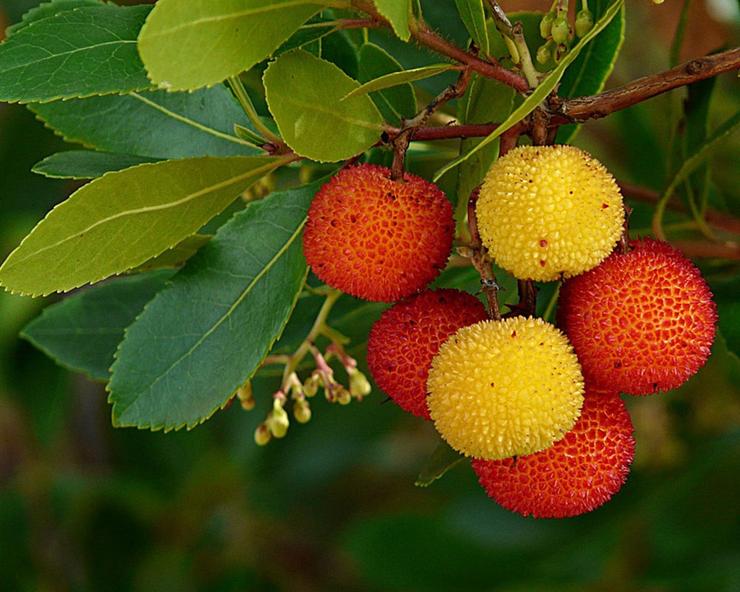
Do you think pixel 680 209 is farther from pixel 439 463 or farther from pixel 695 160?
pixel 439 463

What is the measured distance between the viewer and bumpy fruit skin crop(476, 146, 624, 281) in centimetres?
103

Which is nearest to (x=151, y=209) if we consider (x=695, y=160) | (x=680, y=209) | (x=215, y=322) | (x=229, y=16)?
(x=215, y=322)

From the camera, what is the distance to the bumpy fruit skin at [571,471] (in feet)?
3.59

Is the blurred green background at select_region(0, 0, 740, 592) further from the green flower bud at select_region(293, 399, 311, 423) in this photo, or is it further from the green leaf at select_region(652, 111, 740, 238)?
the green flower bud at select_region(293, 399, 311, 423)

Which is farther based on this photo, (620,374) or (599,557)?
(599,557)

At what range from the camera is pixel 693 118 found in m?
1.60

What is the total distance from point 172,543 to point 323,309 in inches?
59.3

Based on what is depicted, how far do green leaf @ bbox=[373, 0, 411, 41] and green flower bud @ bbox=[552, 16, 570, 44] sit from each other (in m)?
0.18

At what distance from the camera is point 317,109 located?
112cm

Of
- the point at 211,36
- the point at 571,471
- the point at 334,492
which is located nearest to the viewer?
the point at 211,36

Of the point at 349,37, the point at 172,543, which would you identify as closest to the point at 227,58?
the point at 349,37

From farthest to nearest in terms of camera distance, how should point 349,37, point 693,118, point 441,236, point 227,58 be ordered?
1. point 693,118
2. point 349,37
3. point 441,236
4. point 227,58

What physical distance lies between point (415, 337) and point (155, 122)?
0.50 meters

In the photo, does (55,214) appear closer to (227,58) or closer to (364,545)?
(227,58)
